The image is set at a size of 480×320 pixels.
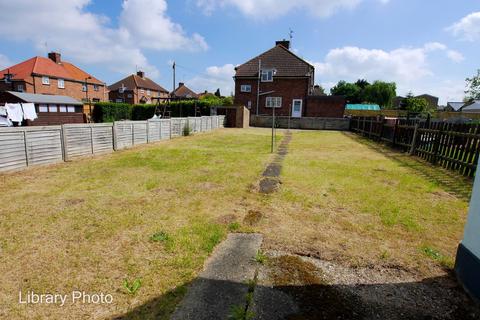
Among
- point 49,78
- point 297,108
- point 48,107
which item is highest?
point 49,78

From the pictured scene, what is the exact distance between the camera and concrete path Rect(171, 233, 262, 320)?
2473mm

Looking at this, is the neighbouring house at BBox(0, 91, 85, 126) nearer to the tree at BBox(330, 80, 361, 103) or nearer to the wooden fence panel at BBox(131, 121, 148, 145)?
the wooden fence panel at BBox(131, 121, 148, 145)

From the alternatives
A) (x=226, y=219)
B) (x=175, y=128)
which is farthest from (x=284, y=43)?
(x=226, y=219)

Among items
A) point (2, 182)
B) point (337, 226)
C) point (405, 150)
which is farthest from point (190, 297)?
point (405, 150)

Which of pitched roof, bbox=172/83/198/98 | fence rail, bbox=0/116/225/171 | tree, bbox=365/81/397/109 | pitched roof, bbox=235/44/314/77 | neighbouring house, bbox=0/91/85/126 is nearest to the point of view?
fence rail, bbox=0/116/225/171

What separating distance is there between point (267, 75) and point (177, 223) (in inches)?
1242

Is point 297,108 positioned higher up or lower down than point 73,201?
higher up

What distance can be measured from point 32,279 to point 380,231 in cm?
479

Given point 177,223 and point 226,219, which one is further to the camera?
point 226,219

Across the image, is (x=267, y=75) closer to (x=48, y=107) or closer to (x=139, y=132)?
(x=139, y=132)

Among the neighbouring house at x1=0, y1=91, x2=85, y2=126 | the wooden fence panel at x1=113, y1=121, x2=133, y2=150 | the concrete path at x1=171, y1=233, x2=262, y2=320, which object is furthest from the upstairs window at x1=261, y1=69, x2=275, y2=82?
the concrete path at x1=171, y1=233, x2=262, y2=320

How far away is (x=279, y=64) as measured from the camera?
33.6m

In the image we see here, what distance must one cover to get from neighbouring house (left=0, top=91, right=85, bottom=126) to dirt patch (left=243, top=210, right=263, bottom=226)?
24.9m

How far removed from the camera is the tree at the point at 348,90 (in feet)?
283
